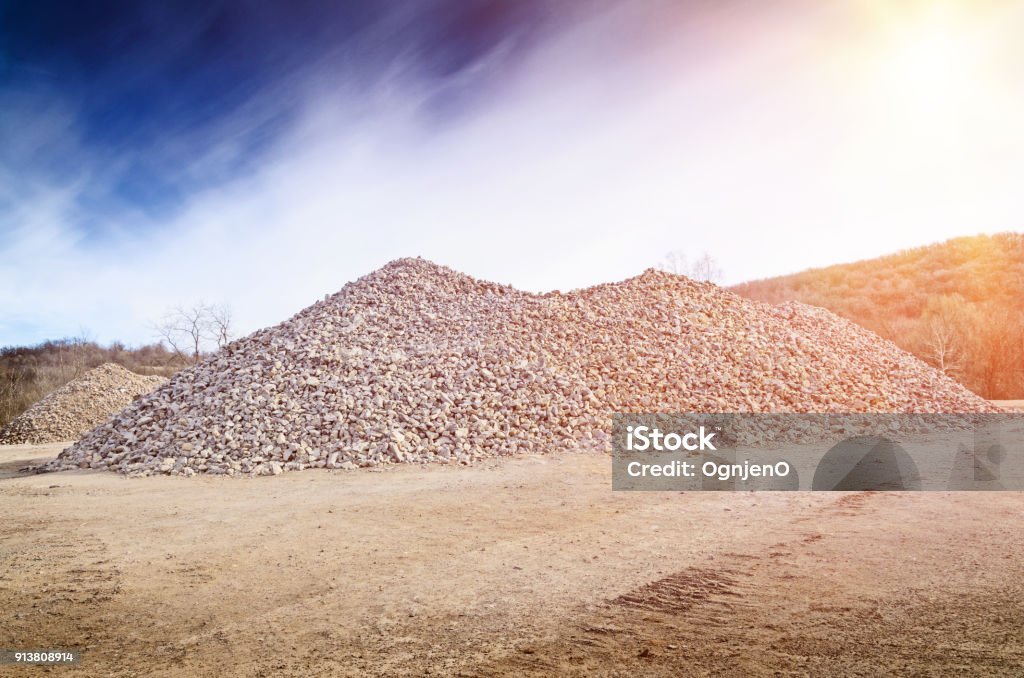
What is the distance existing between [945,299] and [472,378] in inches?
1306

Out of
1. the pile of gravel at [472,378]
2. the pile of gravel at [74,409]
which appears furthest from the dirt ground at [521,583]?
the pile of gravel at [74,409]

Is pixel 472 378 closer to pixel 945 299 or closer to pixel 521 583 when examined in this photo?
pixel 521 583

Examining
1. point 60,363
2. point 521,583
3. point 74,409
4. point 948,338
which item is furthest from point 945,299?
point 60,363

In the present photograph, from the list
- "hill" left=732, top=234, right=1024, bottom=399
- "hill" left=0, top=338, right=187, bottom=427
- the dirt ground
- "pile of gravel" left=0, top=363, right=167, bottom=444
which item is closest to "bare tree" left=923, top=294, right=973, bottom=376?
"hill" left=732, top=234, right=1024, bottom=399

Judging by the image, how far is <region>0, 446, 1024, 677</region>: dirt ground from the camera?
4133 mm

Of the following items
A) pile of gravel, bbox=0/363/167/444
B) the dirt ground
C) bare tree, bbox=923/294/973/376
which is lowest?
the dirt ground

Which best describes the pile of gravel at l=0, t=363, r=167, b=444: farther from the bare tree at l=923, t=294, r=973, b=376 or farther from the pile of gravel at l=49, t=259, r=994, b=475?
the bare tree at l=923, t=294, r=973, b=376

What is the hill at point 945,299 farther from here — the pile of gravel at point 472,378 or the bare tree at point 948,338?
the pile of gravel at point 472,378

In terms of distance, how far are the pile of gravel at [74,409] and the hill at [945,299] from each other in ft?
105

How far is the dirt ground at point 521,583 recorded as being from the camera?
413 centimetres

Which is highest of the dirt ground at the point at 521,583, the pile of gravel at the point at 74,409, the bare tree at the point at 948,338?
the bare tree at the point at 948,338

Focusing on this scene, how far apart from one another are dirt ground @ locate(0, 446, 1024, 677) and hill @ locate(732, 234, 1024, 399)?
908 inches

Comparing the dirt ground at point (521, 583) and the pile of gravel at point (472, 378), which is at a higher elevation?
the pile of gravel at point (472, 378)

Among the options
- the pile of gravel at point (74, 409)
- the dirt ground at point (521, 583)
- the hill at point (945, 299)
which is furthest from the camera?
the hill at point (945, 299)
